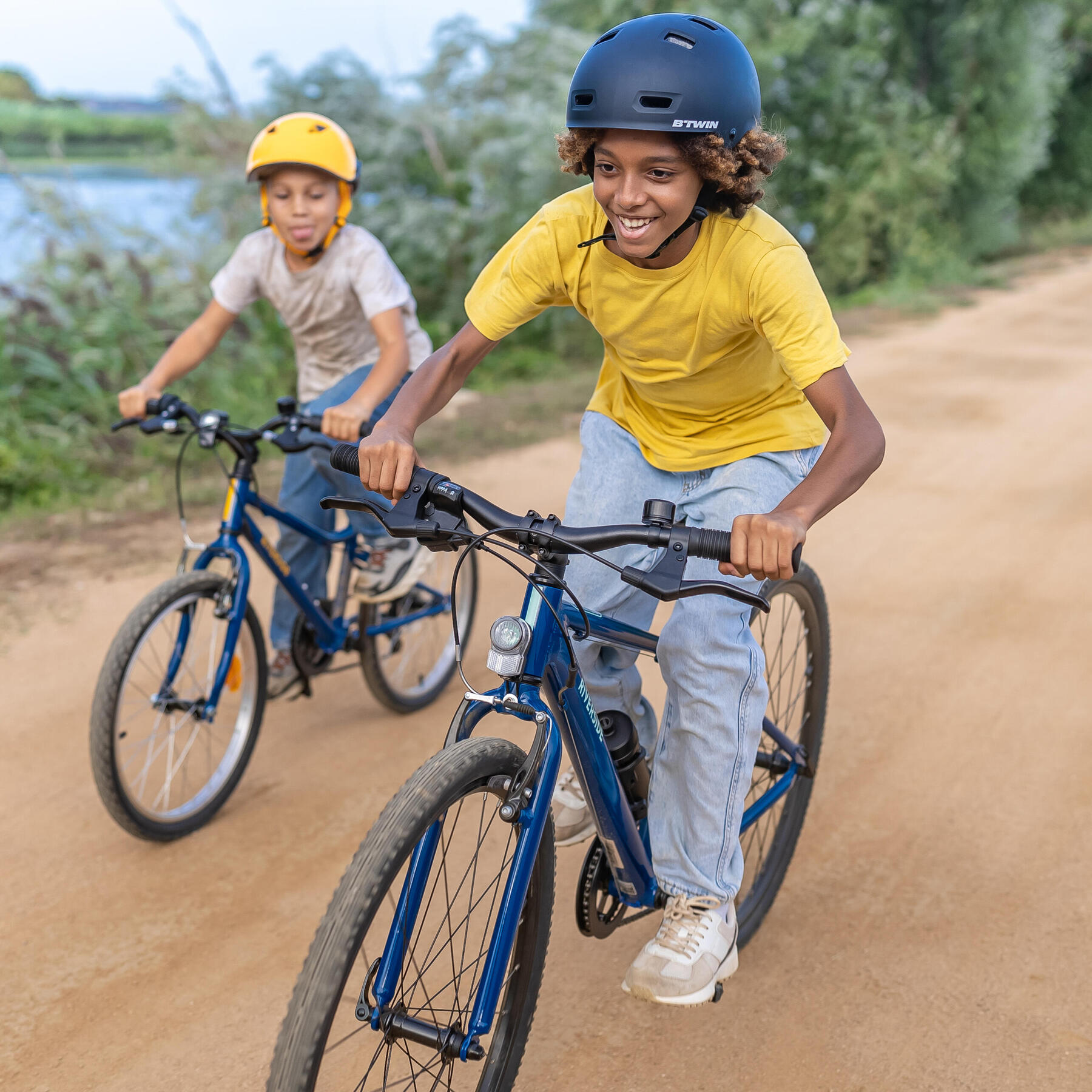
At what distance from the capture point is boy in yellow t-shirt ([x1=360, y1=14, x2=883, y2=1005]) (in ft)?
7.29

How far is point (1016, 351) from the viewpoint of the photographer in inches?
422

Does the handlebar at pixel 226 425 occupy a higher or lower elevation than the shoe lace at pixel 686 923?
higher

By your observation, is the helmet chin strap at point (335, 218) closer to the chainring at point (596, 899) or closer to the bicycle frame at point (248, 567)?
the bicycle frame at point (248, 567)

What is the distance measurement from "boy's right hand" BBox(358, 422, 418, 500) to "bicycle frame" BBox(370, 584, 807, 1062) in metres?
0.32

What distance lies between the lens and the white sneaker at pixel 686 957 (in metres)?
2.44

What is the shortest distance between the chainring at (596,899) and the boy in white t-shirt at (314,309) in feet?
5.28

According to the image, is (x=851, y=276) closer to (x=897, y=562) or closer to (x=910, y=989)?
(x=897, y=562)

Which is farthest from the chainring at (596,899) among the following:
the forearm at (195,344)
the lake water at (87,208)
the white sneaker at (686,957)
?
the lake water at (87,208)

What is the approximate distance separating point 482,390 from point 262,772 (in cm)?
622

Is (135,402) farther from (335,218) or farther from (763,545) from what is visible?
(763,545)

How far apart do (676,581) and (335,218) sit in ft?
7.92

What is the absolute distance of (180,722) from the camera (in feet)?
11.5

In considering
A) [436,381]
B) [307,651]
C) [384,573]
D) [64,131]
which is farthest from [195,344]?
[64,131]

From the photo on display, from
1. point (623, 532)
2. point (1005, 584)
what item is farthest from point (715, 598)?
point (1005, 584)
